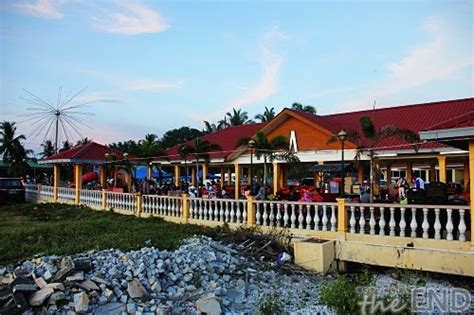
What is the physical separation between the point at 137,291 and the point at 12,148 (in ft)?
109

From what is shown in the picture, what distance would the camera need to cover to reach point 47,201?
71.1ft

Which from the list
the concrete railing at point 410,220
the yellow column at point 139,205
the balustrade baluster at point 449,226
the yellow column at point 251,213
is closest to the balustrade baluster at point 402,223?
the concrete railing at point 410,220

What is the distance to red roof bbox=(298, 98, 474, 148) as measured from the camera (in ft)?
51.7

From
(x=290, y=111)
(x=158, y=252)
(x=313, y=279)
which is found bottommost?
(x=313, y=279)

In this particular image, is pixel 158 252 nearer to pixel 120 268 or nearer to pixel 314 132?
pixel 120 268

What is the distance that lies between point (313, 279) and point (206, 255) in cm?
217

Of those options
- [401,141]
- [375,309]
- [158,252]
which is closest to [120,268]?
[158,252]

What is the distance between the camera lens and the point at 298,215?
9508mm

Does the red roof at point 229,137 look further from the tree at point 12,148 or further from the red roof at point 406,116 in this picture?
the tree at point 12,148

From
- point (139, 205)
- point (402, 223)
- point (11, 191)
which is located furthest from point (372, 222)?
point (11, 191)

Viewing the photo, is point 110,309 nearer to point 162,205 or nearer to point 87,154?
point 162,205

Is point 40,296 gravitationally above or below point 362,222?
below

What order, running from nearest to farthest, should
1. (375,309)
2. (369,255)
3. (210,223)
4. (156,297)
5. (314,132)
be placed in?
(375,309) < (156,297) < (369,255) < (210,223) < (314,132)

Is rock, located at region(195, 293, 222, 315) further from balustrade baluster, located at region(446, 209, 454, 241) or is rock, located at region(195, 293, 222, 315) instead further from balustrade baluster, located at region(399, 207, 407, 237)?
balustrade baluster, located at region(446, 209, 454, 241)
